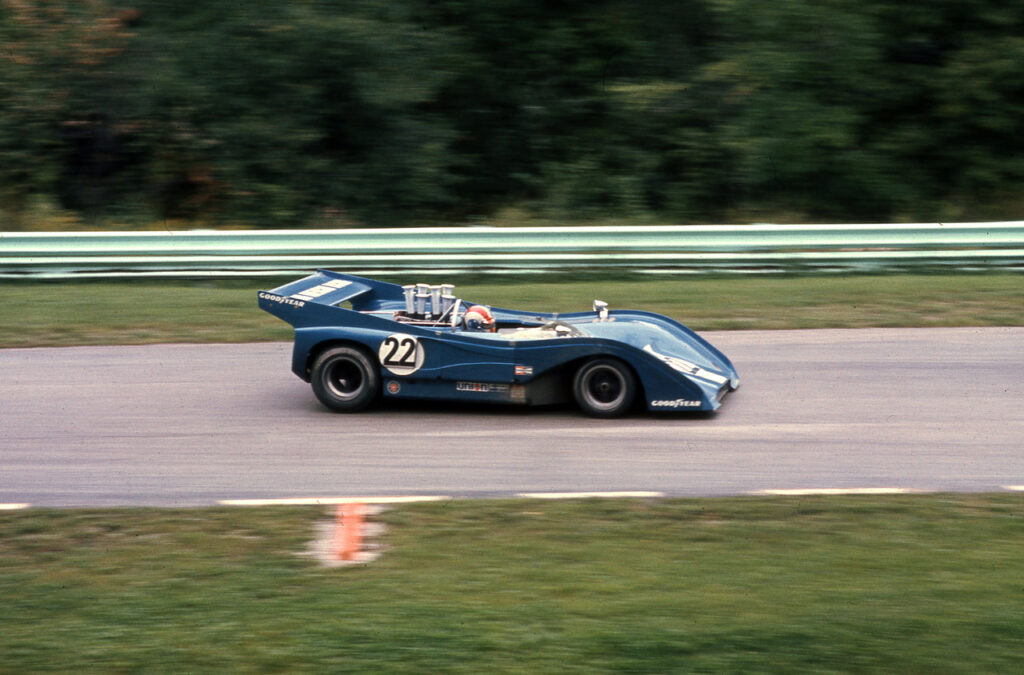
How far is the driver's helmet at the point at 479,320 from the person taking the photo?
8.24 metres

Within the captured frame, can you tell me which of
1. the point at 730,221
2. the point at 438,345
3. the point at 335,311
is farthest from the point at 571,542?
the point at 730,221

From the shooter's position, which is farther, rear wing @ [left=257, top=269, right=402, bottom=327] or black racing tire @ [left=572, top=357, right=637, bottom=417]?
rear wing @ [left=257, top=269, right=402, bottom=327]

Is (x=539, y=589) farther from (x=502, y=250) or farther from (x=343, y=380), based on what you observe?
(x=502, y=250)

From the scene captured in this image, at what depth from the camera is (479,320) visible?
8.25 meters

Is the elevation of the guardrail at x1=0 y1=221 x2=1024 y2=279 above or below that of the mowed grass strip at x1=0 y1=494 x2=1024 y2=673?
above

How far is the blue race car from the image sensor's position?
7.71 metres

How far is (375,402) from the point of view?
8.41 m

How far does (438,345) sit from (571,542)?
272 cm

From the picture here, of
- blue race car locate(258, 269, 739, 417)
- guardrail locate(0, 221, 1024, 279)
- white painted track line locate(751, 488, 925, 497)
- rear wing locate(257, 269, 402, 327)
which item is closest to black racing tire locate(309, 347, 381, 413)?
blue race car locate(258, 269, 739, 417)

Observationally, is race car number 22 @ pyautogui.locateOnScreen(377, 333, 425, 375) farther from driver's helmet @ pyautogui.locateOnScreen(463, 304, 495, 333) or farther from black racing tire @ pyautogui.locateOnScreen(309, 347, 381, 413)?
driver's helmet @ pyautogui.locateOnScreen(463, 304, 495, 333)

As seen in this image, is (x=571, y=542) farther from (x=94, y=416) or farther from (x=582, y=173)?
(x=582, y=173)

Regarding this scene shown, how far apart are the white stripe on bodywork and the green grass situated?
2.75 meters

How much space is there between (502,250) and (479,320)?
16.5ft

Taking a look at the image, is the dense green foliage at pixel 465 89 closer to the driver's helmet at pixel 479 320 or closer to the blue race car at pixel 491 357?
the blue race car at pixel 491 357
